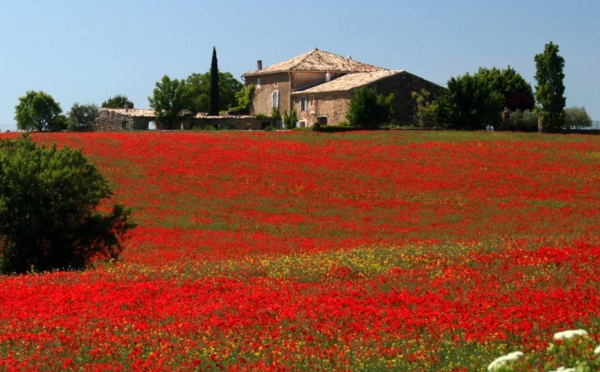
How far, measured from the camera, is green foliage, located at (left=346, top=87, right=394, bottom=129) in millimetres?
80625

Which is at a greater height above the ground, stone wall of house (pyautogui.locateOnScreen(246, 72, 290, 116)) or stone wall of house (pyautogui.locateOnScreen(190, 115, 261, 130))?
stone wall of house (pyautogui.locateOnScreen(246, 72, 290, 116))

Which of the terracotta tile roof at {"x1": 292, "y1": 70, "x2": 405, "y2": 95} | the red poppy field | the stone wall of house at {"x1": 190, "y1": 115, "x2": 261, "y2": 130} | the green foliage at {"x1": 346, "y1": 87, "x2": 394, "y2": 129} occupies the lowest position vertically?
the red poppy field

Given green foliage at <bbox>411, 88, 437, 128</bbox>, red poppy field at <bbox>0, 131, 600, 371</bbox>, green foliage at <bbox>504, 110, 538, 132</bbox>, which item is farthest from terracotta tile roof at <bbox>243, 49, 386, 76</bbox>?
red poppy field at <bbox>0, 131, 600, 371</bbox>

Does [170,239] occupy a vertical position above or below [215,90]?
below

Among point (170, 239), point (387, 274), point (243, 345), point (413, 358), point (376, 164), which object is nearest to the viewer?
point (413, 358)

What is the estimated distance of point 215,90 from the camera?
112125 millimetres

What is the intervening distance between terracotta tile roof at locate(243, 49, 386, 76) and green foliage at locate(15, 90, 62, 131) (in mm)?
40760

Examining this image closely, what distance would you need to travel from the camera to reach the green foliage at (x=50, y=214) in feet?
87.7

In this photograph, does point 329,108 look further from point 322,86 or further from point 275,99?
point 275,99

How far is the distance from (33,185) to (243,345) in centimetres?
1503

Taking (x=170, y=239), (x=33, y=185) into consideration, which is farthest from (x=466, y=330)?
(x=170, y=239)

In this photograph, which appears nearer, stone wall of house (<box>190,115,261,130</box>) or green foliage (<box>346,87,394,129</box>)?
green foliage (<box>346,87,394,129</box>)

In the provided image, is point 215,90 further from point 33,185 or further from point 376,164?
point 33,185

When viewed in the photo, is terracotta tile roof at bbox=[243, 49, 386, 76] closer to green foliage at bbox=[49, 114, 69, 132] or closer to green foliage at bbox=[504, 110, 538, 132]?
green foliage at bbox=[504, 110, 538, 132]
